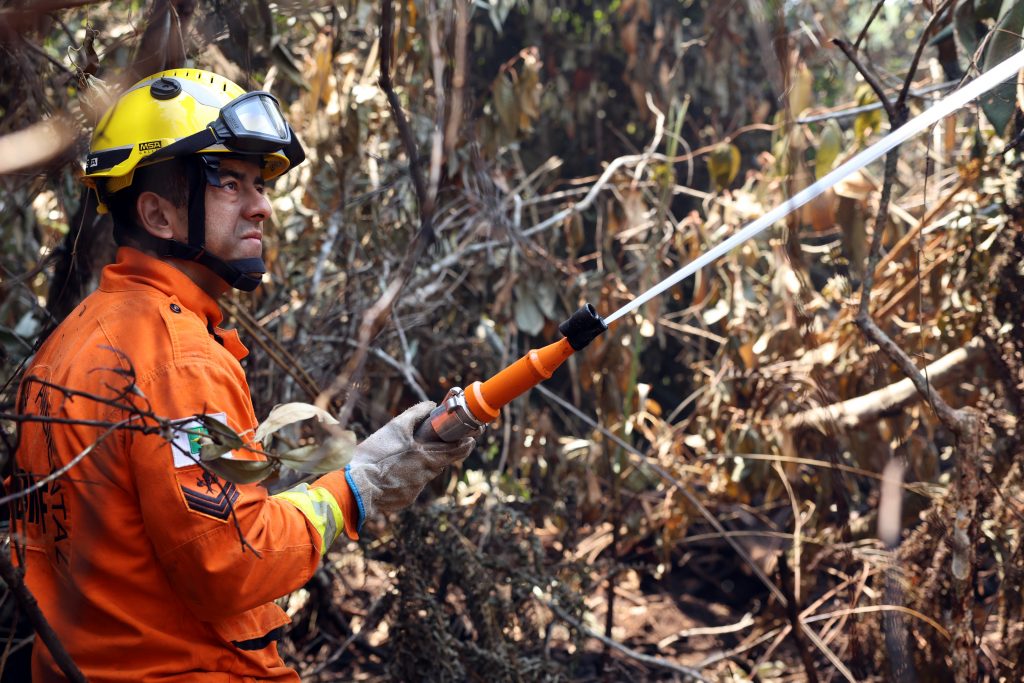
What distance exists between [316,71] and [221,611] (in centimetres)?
288

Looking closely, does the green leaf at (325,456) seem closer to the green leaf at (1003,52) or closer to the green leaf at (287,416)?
the green leaf at (287,416)

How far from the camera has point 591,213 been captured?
6.34 metres

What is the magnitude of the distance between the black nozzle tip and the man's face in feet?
2.53

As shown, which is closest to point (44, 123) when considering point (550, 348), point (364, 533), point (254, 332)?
point (254, 332)

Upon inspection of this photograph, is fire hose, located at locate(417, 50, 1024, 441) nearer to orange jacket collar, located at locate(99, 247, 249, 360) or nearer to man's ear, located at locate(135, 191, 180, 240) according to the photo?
orange jacket collar, located at locate(99, 247, 249, 360)

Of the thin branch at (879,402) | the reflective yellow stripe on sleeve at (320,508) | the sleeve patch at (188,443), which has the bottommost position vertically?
the thin branch at (879,402)

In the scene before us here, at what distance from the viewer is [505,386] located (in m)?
1.94

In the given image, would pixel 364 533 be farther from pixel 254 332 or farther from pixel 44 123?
pixel 44 123

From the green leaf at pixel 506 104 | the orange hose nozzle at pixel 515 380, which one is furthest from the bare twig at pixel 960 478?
the green leaf at pixel 506 104

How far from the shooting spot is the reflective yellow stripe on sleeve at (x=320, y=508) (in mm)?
1870

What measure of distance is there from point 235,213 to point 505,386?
76 centimetres

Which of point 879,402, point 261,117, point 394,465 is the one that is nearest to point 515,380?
point 394,465

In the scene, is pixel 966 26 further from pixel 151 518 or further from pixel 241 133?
pixel 151 518

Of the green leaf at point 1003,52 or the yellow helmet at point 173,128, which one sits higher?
the green leaf at point 1003,52
